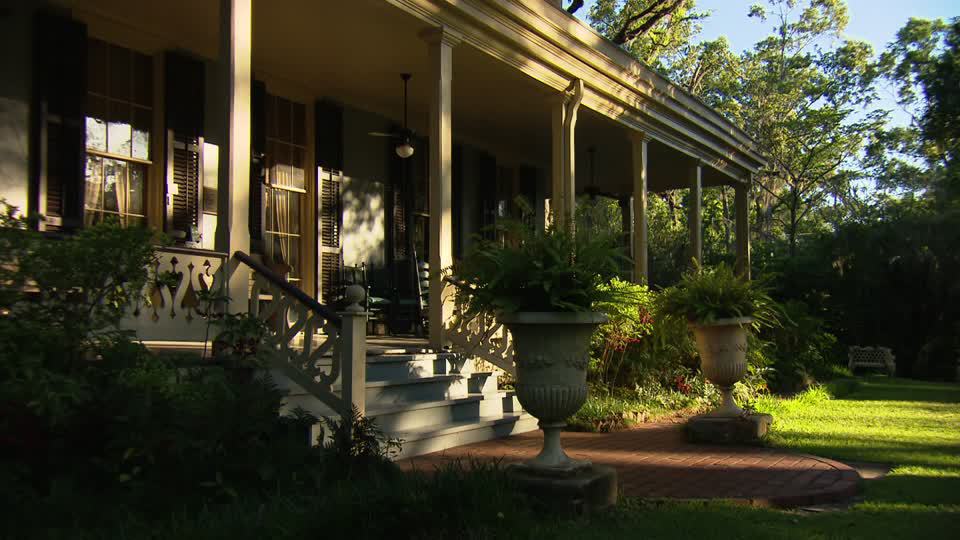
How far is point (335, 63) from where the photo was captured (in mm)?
9219

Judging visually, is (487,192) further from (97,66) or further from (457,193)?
(97,66)

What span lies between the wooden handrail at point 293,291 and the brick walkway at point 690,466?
3.80 feet

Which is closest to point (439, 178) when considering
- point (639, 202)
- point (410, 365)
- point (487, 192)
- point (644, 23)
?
point (410, 365)

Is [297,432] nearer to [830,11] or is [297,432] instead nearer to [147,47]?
[147,47]

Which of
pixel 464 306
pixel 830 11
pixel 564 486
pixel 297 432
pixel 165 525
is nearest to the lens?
pixel 165 525

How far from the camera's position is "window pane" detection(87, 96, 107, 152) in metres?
7.48

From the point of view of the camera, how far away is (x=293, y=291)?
565 centimetres

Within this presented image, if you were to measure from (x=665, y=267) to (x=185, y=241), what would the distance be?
1354 centimetres

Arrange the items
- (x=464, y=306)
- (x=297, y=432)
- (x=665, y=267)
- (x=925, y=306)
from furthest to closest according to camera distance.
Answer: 1. (x=665, y=267)
2. (x=925, y=306)
3. (x=464, y=306)
4. (x=297, y=432)

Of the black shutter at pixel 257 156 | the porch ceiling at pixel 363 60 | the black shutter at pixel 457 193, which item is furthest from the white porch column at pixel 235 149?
the black shutter at pixel 457 193

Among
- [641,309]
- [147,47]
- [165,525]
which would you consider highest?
[147,47]

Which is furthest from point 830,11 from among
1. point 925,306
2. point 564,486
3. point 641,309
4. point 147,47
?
point 564,486

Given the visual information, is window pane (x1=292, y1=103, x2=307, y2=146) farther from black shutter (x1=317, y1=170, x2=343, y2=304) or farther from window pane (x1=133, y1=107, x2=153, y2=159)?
window pane (x1=133, y1=107, x2=153, y2=159)

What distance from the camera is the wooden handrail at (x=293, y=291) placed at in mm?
5500
